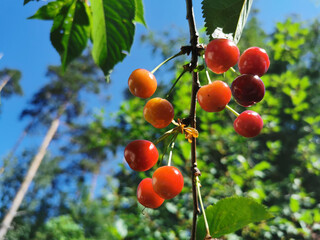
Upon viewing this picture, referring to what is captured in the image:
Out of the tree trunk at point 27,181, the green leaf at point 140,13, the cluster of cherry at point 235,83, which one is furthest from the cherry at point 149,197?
the tree trunk at point 27,181

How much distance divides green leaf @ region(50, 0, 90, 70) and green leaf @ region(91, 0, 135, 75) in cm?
19

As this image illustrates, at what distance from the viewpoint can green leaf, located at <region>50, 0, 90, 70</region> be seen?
0.88 metres

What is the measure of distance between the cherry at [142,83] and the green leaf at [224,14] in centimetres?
19

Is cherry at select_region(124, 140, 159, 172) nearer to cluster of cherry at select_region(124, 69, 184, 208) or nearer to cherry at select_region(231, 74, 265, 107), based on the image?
cluster of cherry at select_region(124, 69, 184, 208)

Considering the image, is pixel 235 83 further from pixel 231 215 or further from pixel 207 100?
pixel 231 215

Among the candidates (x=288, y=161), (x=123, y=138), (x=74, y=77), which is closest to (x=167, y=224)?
(x=123, y=138)

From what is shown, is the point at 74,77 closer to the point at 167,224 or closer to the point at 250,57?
the point at 167,224

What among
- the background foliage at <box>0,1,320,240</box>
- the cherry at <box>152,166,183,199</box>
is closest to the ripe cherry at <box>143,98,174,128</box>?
the cherry at <box>152,166,183,199</box>

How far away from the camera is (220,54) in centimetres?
63

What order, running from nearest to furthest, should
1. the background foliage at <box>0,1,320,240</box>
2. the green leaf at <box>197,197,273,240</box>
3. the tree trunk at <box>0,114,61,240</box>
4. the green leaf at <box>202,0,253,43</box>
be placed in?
the green leaf at <box>197,197,273,240</box> < the green leaf at <box>202,0,253,43</box> < the background foliage at <box>0,1,320,240</box> < the tree trunk at <box>0,114,61,240</box>

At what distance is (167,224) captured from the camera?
299 centimetres

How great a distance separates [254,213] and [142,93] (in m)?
0.39

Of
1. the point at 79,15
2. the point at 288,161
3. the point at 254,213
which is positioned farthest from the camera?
the point at 288,161

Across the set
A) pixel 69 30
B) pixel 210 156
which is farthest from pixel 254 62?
pixel 210 156
